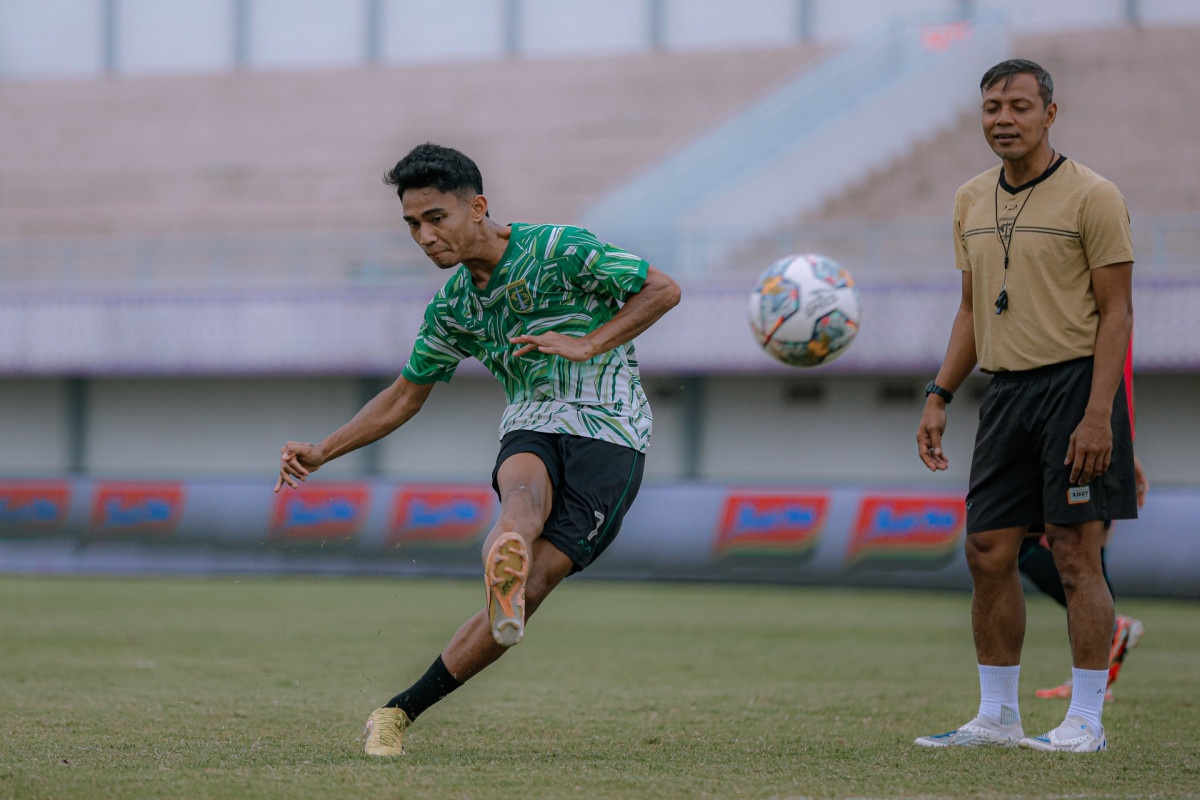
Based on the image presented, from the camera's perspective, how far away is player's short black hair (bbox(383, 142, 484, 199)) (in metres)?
4.32

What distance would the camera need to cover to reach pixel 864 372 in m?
18.8

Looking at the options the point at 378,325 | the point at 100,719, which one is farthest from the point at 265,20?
the point at 100,719

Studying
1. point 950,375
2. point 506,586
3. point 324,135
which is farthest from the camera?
point 324,135

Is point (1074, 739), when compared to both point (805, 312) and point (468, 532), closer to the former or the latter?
point (805, 312)

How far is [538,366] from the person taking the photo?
14.8ft

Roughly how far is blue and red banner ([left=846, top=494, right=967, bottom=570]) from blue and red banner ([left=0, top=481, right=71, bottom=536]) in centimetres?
782

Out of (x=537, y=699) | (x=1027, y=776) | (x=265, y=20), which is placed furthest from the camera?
(x=265, y=20)

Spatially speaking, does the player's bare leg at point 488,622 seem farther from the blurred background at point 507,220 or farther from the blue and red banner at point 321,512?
the blue and red banner at point 321,512

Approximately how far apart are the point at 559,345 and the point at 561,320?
25cm

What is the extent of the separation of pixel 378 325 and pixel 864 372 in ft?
21.9

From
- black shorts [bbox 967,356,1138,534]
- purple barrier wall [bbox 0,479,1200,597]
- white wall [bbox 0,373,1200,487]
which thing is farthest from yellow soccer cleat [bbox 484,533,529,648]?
white wall [bbox 0,373,1200,487]

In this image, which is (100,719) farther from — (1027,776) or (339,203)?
(339,203)

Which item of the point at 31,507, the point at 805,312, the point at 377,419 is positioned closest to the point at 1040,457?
the point at 377,419

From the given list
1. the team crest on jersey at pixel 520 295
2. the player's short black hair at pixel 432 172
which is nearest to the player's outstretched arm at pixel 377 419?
the team crest on jersey at pixel 520 295
